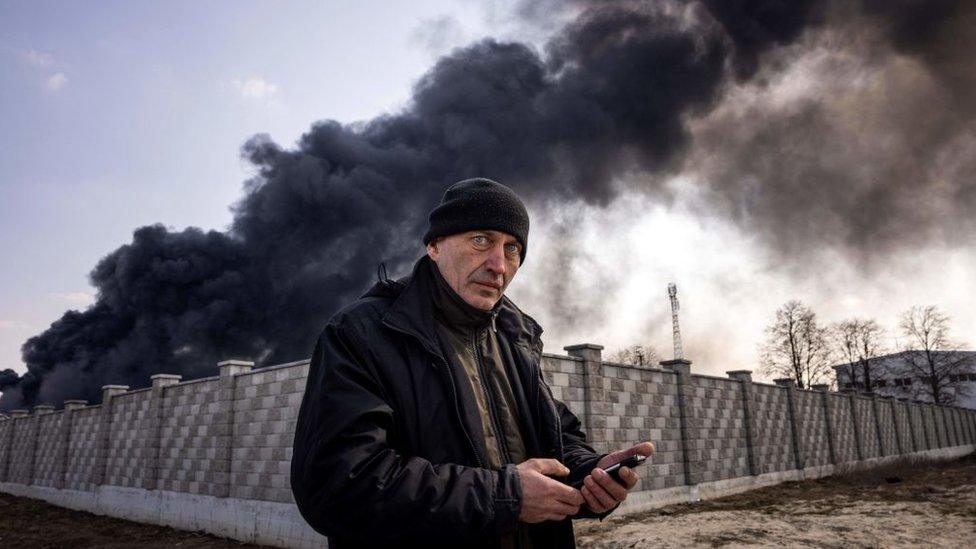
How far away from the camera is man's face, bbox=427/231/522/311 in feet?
5.90

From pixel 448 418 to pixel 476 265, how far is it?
0.49 metres

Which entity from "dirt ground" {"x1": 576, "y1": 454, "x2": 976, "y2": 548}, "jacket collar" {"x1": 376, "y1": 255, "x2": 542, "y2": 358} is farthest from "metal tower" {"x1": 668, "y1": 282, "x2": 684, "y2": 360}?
"jacket collar" {"x1": 376, "y1": 255, "x2": 542, "y2": 358}

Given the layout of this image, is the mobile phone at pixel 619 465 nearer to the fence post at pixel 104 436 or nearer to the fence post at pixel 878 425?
the fence post at pixel 104 436

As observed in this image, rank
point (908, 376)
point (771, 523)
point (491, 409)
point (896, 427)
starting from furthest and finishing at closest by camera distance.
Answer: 1. point (908, 376)
2. point (896, 427)
3. point (771, 523)
4. point (491, 409)

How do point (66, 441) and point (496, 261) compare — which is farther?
point (66, 441)

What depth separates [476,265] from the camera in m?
1.82

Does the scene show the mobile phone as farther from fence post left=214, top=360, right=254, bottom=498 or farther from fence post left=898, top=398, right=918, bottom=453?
fence post left=898, top=398, right=918, bottom=453

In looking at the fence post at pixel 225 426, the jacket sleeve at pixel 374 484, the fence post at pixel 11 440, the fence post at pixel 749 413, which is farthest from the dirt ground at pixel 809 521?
the fence post at pixel 11 440

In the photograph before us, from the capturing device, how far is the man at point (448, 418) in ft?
4.43

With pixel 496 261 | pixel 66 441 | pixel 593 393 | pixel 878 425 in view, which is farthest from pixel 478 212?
pixel 878 425

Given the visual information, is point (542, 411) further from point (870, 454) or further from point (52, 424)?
point (870, 454)

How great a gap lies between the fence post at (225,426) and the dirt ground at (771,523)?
1.04 meters

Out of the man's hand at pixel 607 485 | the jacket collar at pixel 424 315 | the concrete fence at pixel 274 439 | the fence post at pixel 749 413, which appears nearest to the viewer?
the man's hand at pixel 607 485

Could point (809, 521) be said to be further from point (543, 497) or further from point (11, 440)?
point (11, 440)
